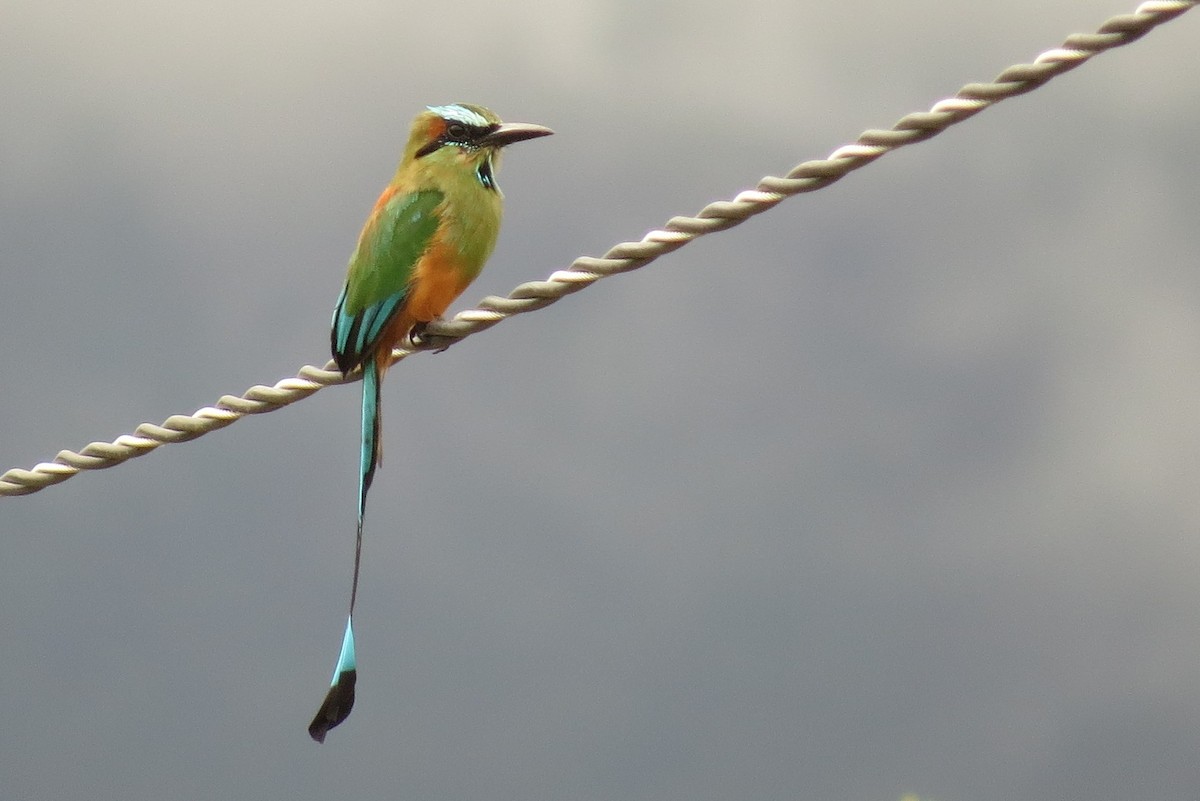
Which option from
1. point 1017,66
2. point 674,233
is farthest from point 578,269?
point 1017,66

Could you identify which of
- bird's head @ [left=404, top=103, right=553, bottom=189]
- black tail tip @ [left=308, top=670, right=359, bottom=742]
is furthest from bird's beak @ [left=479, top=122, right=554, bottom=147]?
black tail tip @ [left=308, top=670, right=359, bottom=742]

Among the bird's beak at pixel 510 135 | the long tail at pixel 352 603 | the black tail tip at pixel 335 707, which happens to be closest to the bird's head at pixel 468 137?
the bird's beak at pixel 510 135

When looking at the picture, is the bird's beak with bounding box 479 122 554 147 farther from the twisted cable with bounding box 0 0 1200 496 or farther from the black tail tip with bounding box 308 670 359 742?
the black tail tip with bounding box 308 670 359 742

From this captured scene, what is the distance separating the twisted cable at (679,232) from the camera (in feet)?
8.84

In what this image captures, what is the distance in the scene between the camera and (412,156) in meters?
5.04

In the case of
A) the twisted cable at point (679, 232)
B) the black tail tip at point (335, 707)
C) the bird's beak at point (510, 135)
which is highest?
the bird's beak at point (510, 135)

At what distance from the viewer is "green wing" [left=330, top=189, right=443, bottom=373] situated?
4.41 meters

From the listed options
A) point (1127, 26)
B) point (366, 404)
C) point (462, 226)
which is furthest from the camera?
point (462, 226)

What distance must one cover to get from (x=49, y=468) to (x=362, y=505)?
35.6 inches

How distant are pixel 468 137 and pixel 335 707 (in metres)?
2.06

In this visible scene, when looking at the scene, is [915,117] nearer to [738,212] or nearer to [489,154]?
[738,212]

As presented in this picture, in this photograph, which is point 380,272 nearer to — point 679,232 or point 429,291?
point 429,291

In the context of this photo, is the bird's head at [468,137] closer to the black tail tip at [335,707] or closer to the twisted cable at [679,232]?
the twisted cable at [679,232]

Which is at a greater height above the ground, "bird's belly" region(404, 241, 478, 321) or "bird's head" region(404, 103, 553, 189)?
"bird's head" region(404, 103, 553, 189)
